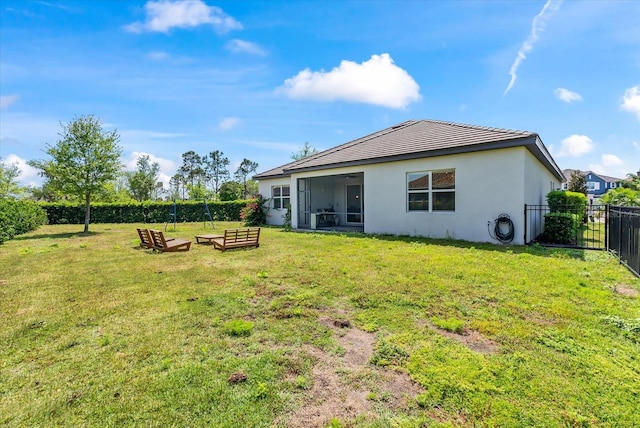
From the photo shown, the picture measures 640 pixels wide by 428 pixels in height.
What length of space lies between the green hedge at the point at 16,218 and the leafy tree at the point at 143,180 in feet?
84.8

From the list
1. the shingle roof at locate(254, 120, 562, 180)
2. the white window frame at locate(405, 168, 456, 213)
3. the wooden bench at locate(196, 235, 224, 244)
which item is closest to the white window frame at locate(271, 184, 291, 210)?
the shingle roof at locate(254, 120, 562, 180)

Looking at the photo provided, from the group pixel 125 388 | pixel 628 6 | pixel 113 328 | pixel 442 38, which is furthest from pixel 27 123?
pixel 628 6

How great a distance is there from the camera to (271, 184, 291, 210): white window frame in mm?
19000

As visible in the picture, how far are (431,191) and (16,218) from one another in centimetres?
1930

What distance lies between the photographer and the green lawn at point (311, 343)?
92.0 inches

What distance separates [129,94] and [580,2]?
1732 centimetres

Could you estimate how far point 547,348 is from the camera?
10.6 ft

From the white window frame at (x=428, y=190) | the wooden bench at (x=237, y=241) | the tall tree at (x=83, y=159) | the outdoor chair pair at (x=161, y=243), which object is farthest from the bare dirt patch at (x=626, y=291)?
the tall tree at (x=83, y=159)

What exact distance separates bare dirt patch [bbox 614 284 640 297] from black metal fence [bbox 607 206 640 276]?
0.93 metres

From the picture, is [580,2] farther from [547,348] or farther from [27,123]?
[27,123]

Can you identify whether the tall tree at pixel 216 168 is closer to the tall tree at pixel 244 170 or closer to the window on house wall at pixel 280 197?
the tall tree at pixel 244 170

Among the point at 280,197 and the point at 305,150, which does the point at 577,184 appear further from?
the point at 305,150

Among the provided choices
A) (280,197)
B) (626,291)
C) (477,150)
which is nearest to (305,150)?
(280,197)

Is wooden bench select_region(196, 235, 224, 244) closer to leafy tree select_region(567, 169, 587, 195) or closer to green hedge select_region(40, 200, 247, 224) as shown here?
green hedge select_region(40, 200, 247, 224)
